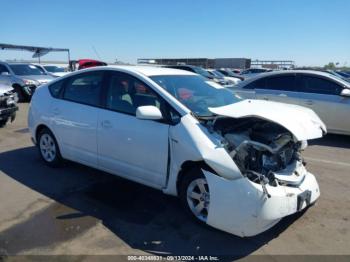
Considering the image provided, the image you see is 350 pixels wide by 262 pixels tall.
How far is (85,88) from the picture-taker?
506 centimetres

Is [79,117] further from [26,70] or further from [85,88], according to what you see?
[26,70]

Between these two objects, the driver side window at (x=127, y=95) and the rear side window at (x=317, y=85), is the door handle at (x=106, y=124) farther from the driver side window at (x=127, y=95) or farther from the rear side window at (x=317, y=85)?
the rear side window at (x=317, y=85)

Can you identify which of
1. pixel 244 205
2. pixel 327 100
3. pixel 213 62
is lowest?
pixel 213 62

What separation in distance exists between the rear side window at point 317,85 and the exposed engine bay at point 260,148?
464cm

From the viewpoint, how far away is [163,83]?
4.36m

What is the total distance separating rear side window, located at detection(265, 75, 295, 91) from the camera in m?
8.63

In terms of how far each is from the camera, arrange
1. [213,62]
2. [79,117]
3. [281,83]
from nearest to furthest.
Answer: [79,117]
[281,83]
[213,62]

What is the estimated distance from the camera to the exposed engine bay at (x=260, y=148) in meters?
3.51

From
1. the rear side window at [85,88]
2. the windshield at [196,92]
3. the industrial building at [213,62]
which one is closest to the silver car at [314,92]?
the windshield at [196,92]

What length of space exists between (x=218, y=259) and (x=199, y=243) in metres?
0.30

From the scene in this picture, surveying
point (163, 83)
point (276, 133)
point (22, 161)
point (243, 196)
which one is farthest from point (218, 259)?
point (22, 161)

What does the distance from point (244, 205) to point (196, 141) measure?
0.80m

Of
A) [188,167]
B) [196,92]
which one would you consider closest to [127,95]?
[196,92]

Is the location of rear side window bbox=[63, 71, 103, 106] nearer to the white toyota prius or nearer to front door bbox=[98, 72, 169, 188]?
the white toyota prius
